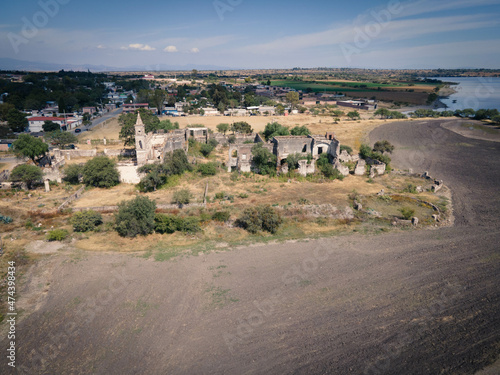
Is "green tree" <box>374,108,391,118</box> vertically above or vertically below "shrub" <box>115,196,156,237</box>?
above

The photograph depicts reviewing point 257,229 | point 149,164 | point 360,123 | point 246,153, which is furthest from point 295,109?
point 257,229

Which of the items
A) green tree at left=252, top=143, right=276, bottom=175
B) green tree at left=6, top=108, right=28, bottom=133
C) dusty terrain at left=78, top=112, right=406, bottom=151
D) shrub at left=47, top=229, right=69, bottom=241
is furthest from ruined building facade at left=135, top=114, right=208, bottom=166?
green tree at left=6, top=108, right=28, bottom=133

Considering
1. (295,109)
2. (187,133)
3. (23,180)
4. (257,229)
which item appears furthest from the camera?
(295,109)

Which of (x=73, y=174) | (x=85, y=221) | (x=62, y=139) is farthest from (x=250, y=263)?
(x=62, y=139)

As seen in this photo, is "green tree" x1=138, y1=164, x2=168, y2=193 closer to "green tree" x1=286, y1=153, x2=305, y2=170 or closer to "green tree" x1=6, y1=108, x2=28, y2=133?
"green tree" x1=286, y1=153, x2=305, y2=170

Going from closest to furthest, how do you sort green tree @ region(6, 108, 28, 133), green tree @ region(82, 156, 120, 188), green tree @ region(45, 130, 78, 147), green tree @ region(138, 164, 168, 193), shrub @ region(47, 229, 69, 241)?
shrub @ region(47, 229, 69, 241) → green tree @ region(138, 164, 168, 193) → green tree @ region(82, 156, 120, 188) → green tree @ region(45, 130, 78, 147) → green tree @ region(6, 108, 28, 133)

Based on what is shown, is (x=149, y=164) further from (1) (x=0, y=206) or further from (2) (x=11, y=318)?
(2) (x=11, y=318)

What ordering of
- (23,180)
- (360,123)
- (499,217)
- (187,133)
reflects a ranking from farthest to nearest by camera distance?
(360,123), (187,133), (23,180), (499,217)
